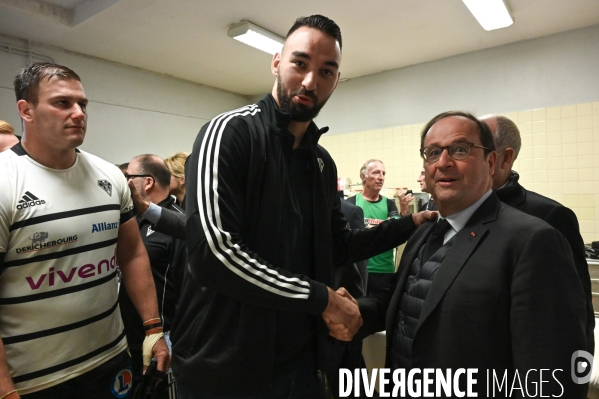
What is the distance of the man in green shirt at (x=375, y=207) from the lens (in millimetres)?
3887

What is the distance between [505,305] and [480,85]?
14.7ft

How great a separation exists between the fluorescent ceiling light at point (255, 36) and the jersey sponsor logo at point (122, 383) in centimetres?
339

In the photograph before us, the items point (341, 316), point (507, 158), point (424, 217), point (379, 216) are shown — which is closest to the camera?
point (341, 316)

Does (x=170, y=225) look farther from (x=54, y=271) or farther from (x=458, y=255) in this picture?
(x=458, y=255)

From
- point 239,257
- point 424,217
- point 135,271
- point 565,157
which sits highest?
point 565,157

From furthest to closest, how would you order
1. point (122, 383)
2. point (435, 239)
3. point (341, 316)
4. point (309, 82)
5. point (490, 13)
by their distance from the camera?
1. point (490, 13)
2. point (122, 383)
3. point (435, 239)
4. point (309, 82)
5. point (341, 316)

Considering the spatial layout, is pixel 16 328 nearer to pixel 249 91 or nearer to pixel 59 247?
pixel 59 247

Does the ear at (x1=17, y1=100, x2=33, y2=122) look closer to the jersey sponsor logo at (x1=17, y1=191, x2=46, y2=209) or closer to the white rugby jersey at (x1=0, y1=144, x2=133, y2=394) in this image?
the white rugby jersey at (x1=0, y1=144, x2=133, y2=394)

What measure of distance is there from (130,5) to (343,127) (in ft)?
11.2

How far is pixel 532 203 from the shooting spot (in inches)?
62.1

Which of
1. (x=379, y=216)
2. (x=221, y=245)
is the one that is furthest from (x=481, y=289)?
(x=379, y=216)

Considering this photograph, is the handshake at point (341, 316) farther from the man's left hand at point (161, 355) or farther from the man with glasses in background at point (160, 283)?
the man with glasses in background at point (160, 283)

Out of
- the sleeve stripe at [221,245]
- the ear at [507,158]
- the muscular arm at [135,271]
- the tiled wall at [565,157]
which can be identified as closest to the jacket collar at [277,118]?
the sleeve stripe at [221,245]

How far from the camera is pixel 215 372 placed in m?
1.13
